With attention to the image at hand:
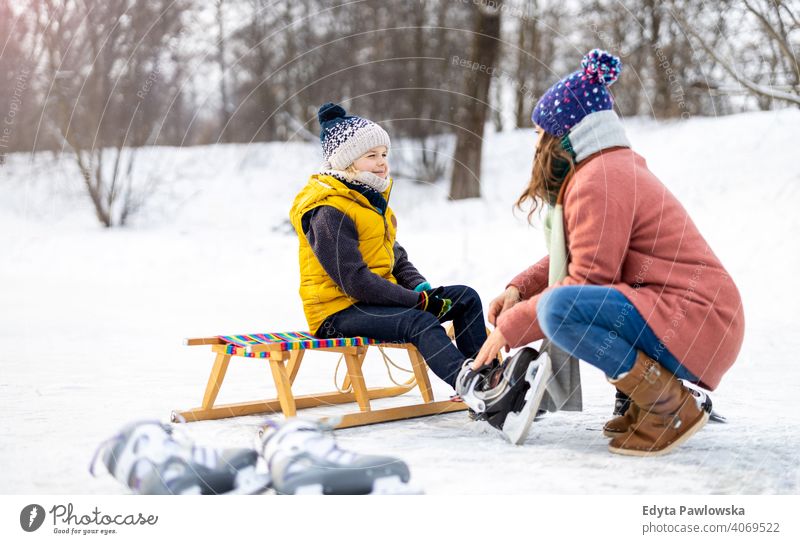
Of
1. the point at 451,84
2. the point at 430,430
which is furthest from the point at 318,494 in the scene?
the point at 451,84

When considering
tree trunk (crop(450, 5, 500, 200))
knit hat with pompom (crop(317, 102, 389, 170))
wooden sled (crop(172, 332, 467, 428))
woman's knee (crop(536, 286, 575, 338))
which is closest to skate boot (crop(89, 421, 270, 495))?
wooden sled (crop(172, 332, 467, 428))

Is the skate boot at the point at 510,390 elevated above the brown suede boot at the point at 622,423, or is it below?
above

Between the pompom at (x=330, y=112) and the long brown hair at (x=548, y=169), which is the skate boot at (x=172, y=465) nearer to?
the long brown hair at (x=548, y=169)

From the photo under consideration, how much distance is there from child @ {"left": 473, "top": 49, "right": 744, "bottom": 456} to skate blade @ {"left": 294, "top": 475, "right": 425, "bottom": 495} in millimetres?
539

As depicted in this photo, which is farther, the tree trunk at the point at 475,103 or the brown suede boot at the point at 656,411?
the tree trunk at the point at 475,103

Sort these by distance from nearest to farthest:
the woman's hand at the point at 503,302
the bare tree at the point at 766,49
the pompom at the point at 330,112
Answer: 1. the woman's hand at the point at 503,302
2. the pompom at the point at 330,112
3. the bare tree at the point at 766,49

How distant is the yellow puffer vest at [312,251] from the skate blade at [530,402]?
2.34 feet

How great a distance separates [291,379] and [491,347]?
94 cm

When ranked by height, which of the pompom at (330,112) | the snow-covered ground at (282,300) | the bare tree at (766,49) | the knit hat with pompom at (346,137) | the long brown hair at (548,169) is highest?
the bare tree at (766,49)

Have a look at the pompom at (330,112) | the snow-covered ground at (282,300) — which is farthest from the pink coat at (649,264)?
the pompom at (330,112)

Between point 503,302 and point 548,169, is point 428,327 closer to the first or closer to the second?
point 503,302

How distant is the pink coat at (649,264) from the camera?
7.90ft

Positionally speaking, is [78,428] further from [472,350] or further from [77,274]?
[77,274]

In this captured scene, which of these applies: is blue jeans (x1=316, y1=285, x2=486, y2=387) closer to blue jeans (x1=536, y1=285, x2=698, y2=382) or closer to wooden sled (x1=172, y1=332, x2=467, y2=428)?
wooden sled (x1=172, y1=332, x2=467, y2=428)
